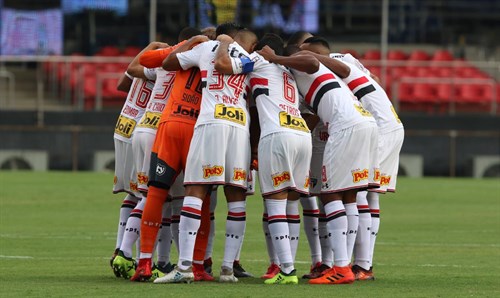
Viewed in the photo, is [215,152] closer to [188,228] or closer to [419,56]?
[188,228]

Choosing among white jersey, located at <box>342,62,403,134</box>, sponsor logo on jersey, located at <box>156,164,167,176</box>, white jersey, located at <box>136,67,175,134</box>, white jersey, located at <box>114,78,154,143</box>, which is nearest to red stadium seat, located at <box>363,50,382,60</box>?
white jersey, located at <box>342,62,403,134</box>

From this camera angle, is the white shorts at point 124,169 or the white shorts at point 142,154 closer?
the white shorts at point 142,154

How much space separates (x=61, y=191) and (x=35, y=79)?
965 cm

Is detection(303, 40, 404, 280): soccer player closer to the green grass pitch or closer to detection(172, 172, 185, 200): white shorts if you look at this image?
the green grass pitch

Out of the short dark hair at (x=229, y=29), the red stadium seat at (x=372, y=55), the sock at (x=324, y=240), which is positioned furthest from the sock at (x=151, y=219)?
the red stadium seat at (x=372, y=55)

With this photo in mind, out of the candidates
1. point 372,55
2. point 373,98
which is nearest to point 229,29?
point 373,98

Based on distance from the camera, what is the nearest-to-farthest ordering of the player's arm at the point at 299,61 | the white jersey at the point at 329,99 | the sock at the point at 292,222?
the player's arm at the point at 299,61
the white jersey at the point at 329,99
the sock at the point at 292,222

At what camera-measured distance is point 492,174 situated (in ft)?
109

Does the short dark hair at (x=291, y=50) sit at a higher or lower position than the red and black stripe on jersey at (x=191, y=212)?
higher

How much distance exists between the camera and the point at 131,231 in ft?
39.0

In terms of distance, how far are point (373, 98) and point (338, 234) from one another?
193 cm

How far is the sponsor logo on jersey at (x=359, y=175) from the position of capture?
1167 cm

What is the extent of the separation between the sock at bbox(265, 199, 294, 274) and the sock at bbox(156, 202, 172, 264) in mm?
1192

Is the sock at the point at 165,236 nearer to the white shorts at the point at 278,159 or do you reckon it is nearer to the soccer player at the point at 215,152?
the soccer player at the point at 215,152
